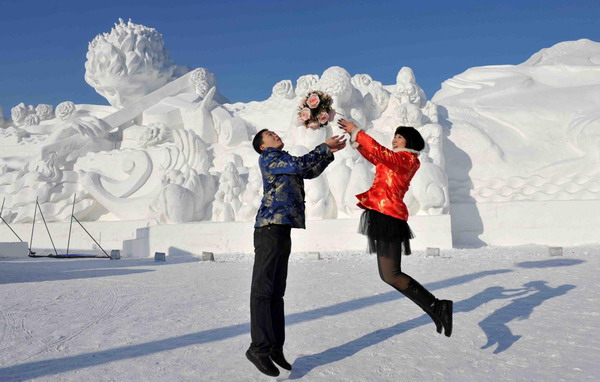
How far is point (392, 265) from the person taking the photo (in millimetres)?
2777

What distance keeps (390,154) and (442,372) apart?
110 cm

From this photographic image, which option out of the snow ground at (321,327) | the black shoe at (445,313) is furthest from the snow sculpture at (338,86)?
the black shoe at (445,313)

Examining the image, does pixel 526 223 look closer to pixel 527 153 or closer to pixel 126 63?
pixel 527 153

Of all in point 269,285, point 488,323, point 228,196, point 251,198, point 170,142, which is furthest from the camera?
point 170,142

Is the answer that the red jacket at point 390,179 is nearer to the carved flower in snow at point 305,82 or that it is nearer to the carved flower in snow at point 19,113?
the carved flower in snow at point 305,82

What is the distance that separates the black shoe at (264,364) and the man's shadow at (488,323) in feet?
0.28

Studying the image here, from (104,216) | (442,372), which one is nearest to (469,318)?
(442,372)

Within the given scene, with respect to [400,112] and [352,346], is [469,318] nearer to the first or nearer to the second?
[352,346]

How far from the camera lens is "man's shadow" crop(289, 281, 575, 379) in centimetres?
251

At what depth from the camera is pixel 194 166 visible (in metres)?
10.6

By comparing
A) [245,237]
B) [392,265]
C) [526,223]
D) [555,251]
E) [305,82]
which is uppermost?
[305,82]

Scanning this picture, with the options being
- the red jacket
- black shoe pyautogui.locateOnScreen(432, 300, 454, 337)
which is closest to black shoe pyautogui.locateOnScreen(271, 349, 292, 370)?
black shoe pyautogui.locateOnScreen(432, 300, 454, 337)

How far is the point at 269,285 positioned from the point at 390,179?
91 cm

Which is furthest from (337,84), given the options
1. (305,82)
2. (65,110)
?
(65,110)
